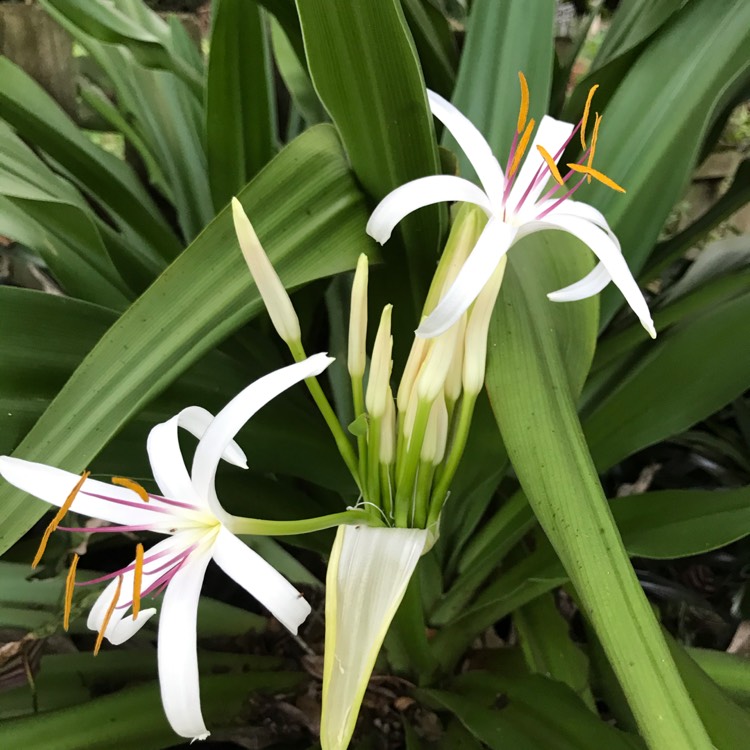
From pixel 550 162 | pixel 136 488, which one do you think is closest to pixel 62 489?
pixel 136 488

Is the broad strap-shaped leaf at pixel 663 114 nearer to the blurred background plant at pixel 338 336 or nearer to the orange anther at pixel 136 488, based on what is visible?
the blurred background plant at pixel 338 336

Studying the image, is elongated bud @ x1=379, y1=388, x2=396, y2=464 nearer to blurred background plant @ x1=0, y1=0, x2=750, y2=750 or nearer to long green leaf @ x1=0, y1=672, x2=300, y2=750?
blurred background plant @ x1=0, y1=0, x2=750, y2=750

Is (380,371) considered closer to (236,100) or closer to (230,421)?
(230,421)

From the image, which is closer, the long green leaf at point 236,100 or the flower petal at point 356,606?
the flower petal at point 356,606

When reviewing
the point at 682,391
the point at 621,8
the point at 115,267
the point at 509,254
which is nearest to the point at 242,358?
the point at 115,267

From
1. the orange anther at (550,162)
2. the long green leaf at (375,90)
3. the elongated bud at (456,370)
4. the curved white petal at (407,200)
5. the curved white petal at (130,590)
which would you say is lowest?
the curved white petal at (130,590)

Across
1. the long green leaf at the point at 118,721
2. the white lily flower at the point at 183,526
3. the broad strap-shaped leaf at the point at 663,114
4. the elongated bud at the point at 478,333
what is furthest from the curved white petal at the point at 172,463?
the broad strap-shaped leaf at the point at 663,114
